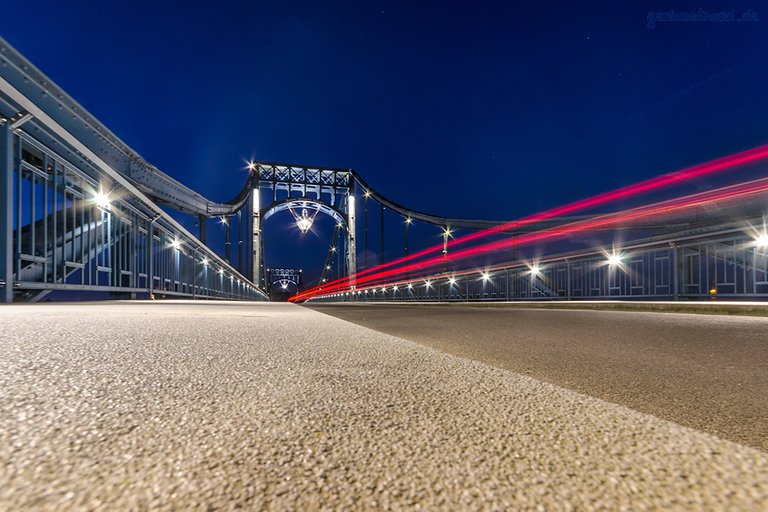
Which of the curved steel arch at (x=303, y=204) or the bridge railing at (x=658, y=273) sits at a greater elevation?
the curved steel arch at (x=303, y=204)

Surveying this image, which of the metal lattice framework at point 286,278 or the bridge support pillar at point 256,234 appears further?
the metal lattice framework at point 286,278

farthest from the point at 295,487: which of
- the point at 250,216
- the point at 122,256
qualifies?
the point at 250,216

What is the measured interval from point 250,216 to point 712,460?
33894mm

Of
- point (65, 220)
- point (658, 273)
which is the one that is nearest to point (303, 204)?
point (658, 273)

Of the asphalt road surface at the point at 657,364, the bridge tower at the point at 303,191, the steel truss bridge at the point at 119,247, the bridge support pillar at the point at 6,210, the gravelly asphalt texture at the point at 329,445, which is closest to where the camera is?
the gravelly asphalt texture at the point at 329,445

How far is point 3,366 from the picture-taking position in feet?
3.03

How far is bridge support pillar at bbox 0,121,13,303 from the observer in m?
3.35

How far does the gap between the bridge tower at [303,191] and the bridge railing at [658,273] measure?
74.1 feet

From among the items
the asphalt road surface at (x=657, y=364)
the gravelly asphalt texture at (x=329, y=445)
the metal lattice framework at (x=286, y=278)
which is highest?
the gravelly asphalt texture at (x=329, y=445)

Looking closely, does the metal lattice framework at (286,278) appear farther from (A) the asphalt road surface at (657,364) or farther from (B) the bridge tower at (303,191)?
(A) the asphalt road surface at (657,364)

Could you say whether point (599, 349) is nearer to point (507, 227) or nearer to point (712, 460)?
point (712, 460)

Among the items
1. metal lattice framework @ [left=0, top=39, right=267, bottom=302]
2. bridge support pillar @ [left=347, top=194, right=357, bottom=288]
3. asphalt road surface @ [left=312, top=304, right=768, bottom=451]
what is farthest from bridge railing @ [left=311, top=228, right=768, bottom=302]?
bridge support pillar @ [left=347, top=194, right=357, bottom=288]

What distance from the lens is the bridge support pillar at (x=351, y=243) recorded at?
3058cm

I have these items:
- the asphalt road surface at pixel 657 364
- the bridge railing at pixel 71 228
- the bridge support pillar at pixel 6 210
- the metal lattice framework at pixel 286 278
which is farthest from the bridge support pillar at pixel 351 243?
the metal lattice framework at pixel 286 278
